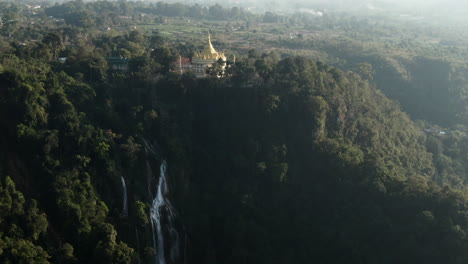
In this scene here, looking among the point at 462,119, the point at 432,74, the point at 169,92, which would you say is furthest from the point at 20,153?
the point at 432,74

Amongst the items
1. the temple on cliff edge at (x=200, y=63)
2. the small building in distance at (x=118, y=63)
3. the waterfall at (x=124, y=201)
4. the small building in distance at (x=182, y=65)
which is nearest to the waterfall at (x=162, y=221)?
the waterfall at (x=124, y=201)

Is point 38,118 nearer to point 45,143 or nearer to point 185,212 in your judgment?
point 45,143

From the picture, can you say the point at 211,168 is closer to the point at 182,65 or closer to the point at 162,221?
the point at 162,221

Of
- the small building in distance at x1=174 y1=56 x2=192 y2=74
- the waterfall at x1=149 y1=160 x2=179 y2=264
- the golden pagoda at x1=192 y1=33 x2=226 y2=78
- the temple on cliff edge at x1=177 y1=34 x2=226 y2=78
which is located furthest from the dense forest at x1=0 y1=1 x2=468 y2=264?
the golden pagoda at x1=192 y1=33 x2=226 y2=78

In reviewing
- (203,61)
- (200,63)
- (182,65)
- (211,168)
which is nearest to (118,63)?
(182,65)

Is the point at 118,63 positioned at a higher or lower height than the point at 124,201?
higher

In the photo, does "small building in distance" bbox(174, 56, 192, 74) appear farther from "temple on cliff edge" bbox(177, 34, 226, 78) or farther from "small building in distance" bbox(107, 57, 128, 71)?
"small building in distance" bbox(107, 57, 128, 71)
